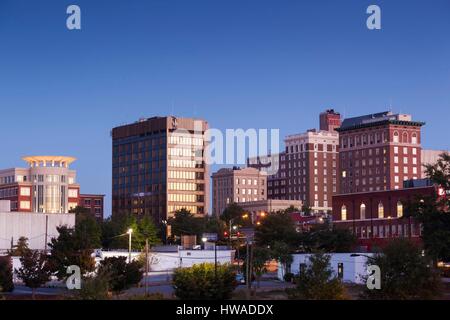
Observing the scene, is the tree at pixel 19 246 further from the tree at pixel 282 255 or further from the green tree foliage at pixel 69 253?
the tree at pixel 282 255

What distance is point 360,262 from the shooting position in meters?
91.1

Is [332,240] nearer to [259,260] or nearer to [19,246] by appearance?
[259,260]

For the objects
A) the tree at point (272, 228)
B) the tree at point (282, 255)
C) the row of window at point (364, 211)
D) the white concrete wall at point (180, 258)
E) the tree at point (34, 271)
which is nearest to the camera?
the tree at point (34, 271)

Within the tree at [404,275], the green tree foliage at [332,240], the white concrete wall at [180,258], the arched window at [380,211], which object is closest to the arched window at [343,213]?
the arched window at [380,211]

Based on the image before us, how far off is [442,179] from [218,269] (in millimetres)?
38496

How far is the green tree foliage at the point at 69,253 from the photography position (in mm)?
81000

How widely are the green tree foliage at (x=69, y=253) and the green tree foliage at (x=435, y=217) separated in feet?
104

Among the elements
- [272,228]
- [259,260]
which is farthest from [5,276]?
[272,228]

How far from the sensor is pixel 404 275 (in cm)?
5759

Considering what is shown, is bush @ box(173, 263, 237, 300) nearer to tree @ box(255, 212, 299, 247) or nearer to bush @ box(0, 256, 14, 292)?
bush @ box(0, 256, 14, 292)

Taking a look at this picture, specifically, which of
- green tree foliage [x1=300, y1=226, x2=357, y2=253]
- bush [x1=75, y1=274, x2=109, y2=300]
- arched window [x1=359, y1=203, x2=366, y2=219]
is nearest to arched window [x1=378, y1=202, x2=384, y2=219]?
arched window [x1=359, y1=203, x2=366, y2=219]

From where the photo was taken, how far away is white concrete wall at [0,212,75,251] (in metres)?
117
